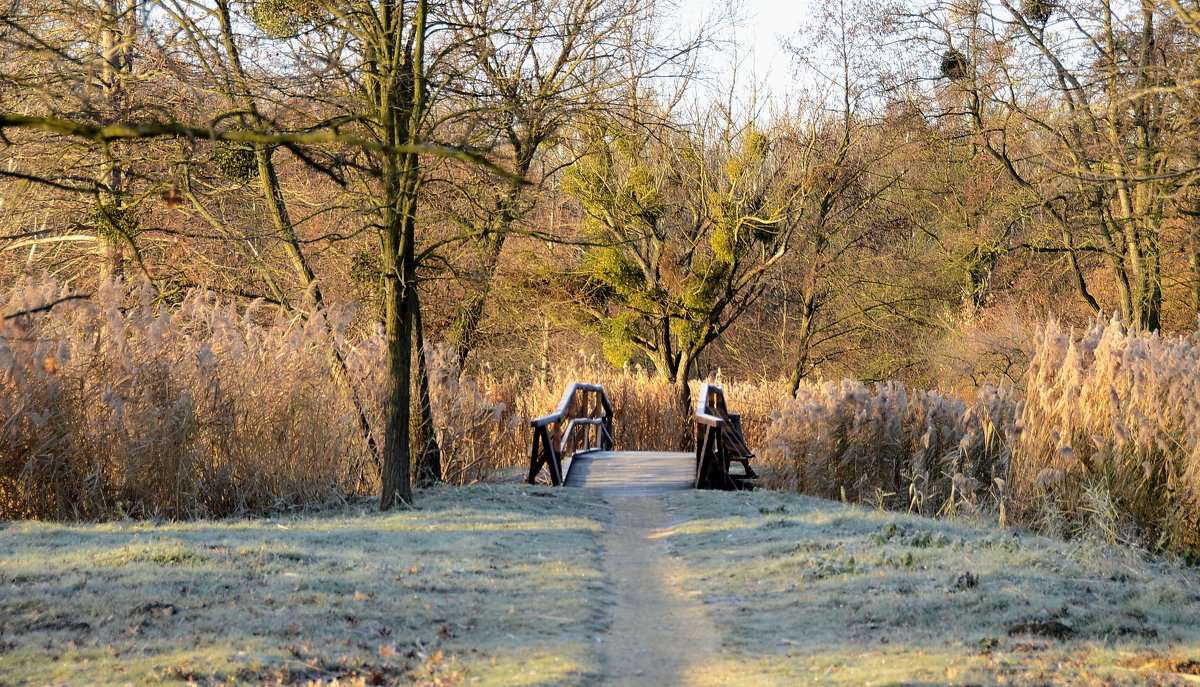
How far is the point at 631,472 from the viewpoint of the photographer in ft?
44.1

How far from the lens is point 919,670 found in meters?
5.03

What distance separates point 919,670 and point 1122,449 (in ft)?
16.1

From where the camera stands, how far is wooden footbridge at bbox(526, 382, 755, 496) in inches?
481

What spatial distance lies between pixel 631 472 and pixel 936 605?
24.1ft

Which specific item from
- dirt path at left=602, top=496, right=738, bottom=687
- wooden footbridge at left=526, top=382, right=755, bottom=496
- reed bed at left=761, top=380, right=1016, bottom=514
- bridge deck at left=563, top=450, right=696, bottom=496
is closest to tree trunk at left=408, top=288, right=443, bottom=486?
wooden footbridge at left=526, top=382, right=755, bottom=496

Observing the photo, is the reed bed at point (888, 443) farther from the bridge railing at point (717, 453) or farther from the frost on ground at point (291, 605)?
the frost on ground at point (291, 605)

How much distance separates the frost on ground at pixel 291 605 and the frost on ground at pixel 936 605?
97 centimetres

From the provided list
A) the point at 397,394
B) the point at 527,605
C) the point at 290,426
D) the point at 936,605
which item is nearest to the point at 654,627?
the point at 527,605

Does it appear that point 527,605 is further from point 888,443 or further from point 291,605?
point 888,443

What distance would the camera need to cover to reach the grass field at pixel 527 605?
495cm

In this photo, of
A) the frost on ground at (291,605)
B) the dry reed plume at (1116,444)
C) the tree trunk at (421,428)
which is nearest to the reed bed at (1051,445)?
→ the dry reed plume at (1116,444)

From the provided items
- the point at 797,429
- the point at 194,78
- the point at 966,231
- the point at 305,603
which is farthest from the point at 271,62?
the point at 966,231

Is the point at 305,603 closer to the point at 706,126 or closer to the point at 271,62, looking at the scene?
the point at 271,62

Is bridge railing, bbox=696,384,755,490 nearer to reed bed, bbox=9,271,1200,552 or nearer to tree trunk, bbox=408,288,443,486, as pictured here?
reed bed, bbox=9,271,1200,552
